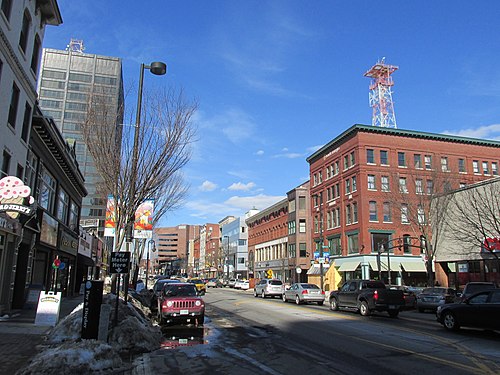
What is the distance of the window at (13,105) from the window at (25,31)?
212 centimetres

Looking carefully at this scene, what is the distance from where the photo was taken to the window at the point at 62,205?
27.8 m

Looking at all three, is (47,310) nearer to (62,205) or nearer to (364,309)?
(364,309)

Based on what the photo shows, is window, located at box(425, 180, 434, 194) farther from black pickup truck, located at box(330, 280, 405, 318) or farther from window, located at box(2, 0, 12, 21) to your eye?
window, located at box(2, 0, 12, 21)

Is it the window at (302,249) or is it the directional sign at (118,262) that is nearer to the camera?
the directional sign at (118,262)

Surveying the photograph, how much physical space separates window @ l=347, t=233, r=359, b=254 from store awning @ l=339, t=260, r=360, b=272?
1479 mm

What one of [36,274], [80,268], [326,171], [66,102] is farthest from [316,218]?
[66,102]

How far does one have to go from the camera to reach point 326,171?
57438 millimetres

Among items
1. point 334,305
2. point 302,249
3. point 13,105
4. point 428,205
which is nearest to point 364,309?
point 334,305

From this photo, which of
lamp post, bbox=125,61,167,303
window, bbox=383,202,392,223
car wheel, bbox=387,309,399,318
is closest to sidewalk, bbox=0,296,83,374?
lamp post, bbox=125,61,167,303

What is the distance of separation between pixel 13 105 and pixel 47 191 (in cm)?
811

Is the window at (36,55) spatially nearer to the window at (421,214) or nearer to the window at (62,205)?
the window at (62,205)

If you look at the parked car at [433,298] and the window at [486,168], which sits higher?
the window at [486,168]

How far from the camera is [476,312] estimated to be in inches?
544

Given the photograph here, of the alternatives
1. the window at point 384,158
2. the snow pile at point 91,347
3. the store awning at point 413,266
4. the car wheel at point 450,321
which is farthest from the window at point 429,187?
the snow pile at point 91,347
